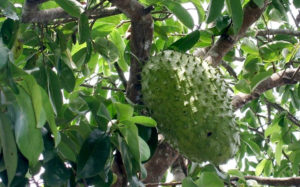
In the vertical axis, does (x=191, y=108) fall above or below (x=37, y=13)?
below

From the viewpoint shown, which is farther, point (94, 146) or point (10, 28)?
point (10, 28)

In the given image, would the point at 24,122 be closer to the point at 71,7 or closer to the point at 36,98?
the point at 36,98

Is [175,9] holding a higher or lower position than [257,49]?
higher

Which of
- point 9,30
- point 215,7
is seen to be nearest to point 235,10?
point 215,7

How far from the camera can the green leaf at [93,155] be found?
1557 millimetres

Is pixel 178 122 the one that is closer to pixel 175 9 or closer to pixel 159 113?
pixel 159 113

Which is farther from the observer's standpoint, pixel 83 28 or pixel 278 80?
pixel 278 80

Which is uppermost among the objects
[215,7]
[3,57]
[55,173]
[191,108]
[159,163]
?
[215,7]

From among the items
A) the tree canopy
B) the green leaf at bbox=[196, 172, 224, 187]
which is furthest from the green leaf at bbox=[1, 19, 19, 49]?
the green leaf at bbox=[196, 172, 224, 187]

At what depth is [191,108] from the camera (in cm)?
201

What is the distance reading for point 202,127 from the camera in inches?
78.2

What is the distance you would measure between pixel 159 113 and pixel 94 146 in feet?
1.81

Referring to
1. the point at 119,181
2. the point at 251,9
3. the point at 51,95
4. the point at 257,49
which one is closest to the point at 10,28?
the point at 51,95

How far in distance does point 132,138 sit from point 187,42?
1.02 meters
